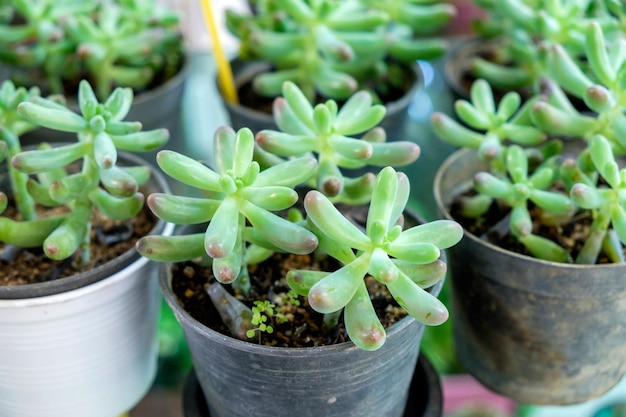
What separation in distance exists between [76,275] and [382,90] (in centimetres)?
68

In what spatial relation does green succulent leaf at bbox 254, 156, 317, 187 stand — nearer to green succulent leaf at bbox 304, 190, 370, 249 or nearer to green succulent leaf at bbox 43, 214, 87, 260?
green succulent leaf at bbox 304, 190, 370, 249

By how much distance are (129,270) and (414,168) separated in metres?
0.67

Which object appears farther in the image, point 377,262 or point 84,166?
point 84,166

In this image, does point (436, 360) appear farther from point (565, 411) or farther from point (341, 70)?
point (565, 411)

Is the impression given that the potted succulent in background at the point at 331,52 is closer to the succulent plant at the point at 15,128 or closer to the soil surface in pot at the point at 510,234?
the soil surface in pot at the point at 510,234

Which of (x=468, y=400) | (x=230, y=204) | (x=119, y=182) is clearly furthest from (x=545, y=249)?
(x=468, y=400)

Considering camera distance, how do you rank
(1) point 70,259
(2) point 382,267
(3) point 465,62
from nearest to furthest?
(2) point 382,267 < (1) point 70,259 < (3) point 465,62

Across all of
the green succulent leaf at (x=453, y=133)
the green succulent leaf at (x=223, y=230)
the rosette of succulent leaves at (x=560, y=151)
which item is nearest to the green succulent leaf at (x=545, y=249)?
the rosette of succulent leaves at (x=560, y=151)

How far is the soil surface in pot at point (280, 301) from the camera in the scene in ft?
2.31

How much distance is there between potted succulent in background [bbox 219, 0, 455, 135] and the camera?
1.02 m

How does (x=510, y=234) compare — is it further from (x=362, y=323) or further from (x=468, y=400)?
(x=468, y=400)

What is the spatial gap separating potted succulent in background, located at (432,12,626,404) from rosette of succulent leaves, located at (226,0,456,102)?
0.69 ft

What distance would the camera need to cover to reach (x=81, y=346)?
0.77 metres

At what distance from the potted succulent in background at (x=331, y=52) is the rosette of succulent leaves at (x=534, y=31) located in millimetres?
109
